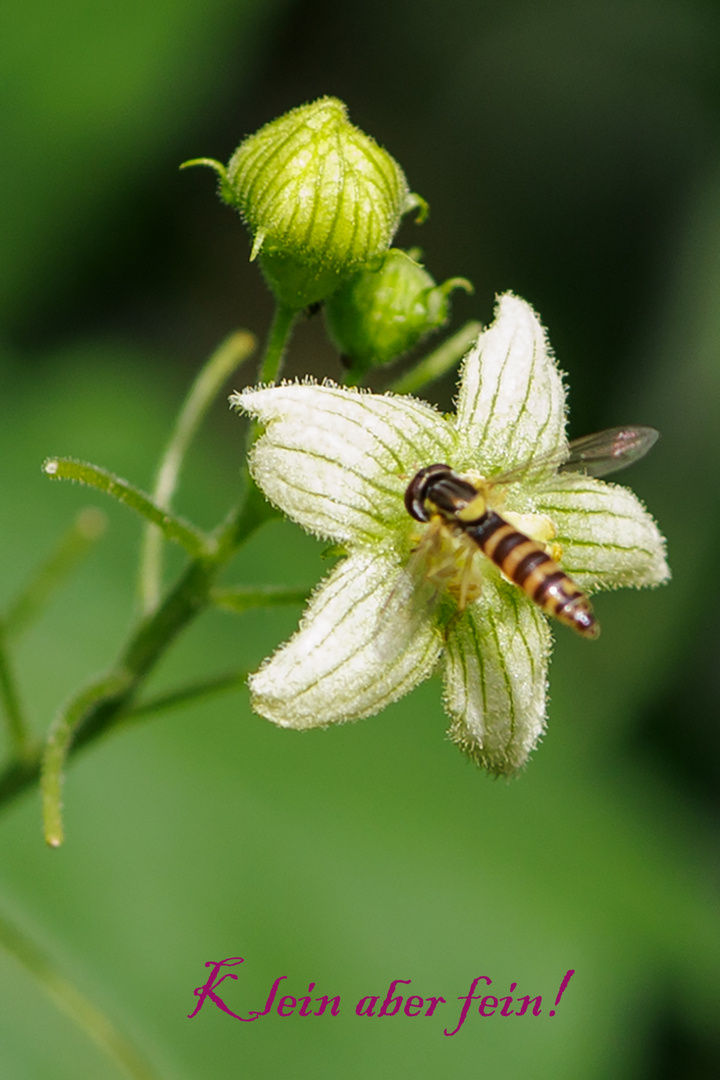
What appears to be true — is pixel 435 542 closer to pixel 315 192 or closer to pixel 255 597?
pixel 255 597

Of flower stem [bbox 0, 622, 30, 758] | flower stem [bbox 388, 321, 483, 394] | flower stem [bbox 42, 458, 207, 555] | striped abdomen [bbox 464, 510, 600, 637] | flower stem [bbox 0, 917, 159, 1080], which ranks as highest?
flower stem [bbox 388, 321, 483, 394]

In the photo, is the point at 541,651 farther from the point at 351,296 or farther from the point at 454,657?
the point at 351,296

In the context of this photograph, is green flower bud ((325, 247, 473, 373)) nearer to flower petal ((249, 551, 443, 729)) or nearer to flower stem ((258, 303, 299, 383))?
flower stem ((258, 303, 299, 383))

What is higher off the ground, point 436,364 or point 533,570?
point 436,364

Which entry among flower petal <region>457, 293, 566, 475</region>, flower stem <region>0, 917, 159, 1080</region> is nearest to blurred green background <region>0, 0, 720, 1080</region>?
flower stem <region>0, 917, 159, 1080</region>

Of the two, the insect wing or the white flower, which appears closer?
the white flower

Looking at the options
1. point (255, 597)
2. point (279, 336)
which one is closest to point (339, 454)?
point (279, 336)

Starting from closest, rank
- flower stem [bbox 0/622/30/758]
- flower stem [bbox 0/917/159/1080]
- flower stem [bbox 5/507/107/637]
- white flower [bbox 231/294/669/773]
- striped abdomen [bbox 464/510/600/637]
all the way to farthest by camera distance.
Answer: striped abdomen [bbox 464/510/600/637] < white flower [bbox 231/294/669/773] < flower stem [bbox 0/622/30/758] < flower stem [bbox 5/507/107/637] < flower stem [bbox 0/917/159/1080]

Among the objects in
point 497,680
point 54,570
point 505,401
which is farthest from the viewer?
point 54,570

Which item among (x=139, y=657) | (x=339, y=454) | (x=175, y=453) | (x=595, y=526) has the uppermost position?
(x=595, y=526)
